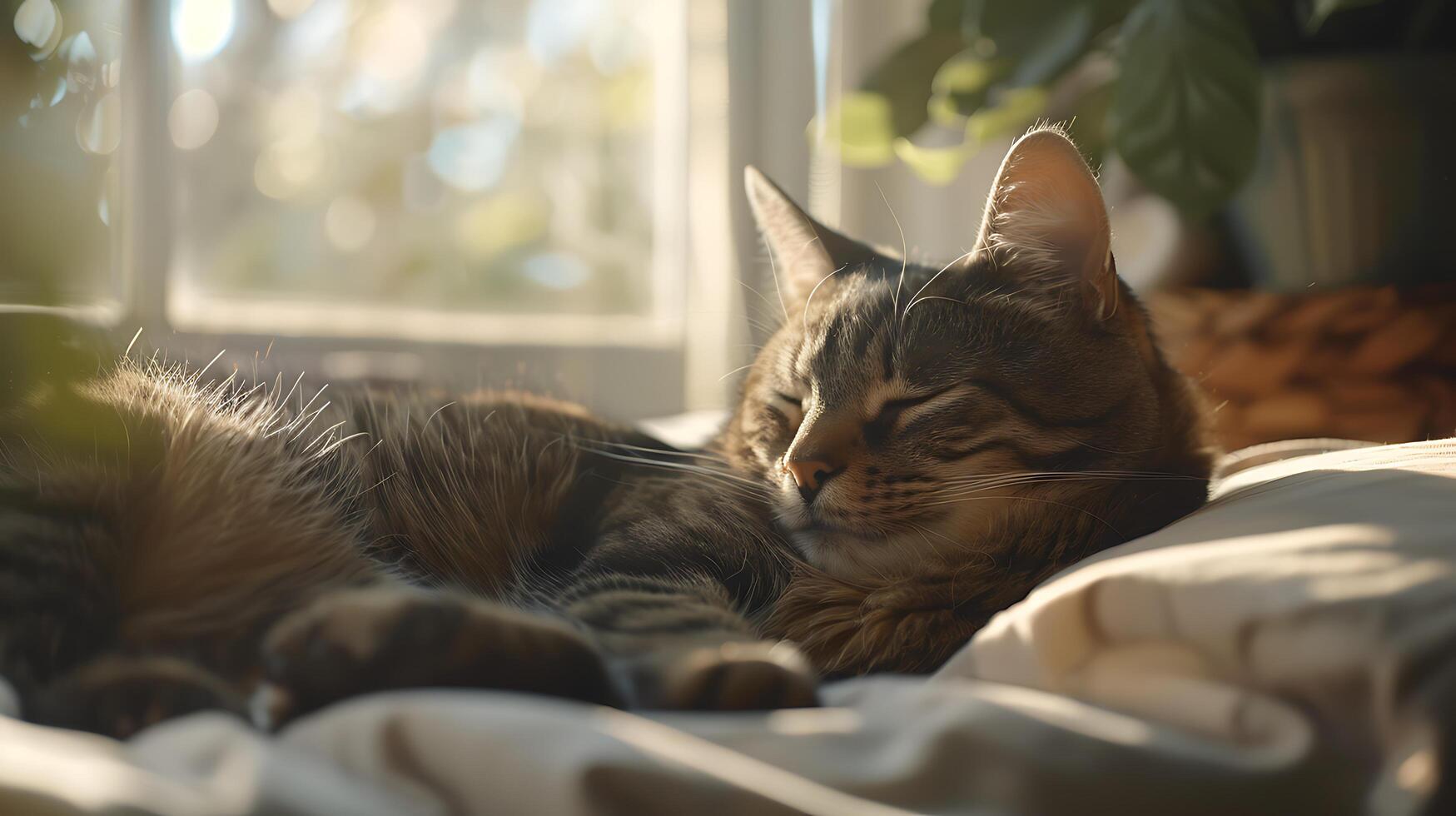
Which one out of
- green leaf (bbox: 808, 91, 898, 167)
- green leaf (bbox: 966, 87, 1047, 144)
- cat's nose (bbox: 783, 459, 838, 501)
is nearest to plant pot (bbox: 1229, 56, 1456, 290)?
green leaf (bbox: 966, 87, 1047, 144)

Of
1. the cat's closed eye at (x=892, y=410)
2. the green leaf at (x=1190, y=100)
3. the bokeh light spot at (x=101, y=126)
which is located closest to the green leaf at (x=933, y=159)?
the green leaf at (x=1190, y=100)

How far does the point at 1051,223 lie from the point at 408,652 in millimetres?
685

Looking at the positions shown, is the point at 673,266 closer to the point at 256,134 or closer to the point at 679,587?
the point at 256,134

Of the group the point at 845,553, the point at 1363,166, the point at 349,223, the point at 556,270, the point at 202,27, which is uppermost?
the point at 202,27

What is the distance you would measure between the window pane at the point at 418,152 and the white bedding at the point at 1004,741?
5.49ft

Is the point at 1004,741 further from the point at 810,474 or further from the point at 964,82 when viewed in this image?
the point at 964,82

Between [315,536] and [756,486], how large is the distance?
1.33 feet

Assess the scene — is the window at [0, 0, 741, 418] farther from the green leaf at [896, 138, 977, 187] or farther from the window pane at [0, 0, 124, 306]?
the green leaf at [896, 138, 977, 187]

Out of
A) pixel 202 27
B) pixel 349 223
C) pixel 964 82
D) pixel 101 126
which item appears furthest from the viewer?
pixel 349 223

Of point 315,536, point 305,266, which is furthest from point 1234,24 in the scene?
point 305,266

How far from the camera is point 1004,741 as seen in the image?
1.38 ft

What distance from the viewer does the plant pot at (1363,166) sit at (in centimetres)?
154

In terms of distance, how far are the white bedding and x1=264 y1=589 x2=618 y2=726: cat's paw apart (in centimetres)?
4

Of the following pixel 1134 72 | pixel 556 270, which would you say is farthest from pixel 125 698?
pixel 556 270
